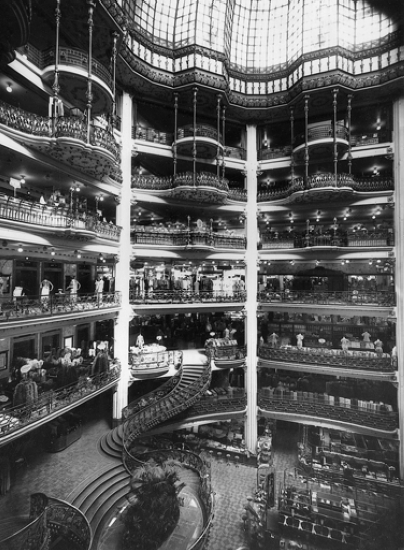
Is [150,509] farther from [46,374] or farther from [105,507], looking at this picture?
[46,374]

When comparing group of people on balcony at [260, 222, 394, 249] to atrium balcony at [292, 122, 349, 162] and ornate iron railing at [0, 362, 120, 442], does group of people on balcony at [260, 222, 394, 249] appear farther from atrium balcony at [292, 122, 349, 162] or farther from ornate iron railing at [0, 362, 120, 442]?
ornate iron railing at [0, 362, 120, 442]

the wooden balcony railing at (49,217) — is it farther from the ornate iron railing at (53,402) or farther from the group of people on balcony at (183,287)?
the ornate iron railing at (53,402)

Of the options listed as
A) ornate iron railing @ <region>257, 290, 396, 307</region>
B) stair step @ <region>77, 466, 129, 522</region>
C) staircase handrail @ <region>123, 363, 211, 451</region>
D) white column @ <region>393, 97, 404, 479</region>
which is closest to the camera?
stair step @ <region>77, 466, 129, 522</region>

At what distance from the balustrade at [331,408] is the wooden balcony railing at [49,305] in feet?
40.1

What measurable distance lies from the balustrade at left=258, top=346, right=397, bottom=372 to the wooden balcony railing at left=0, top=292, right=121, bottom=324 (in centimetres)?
1120

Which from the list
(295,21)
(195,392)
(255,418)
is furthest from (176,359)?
(295,21)

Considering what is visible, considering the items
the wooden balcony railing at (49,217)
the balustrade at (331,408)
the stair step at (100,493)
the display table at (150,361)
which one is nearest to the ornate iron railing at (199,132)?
the wooden balcony railing at (49,217)

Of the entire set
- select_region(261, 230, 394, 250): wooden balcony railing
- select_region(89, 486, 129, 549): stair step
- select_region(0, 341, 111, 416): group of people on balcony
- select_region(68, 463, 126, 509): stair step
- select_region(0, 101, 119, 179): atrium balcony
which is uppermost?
select_region(0, 101, 119, 179): atrium balcony

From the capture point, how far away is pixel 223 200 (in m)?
22.0

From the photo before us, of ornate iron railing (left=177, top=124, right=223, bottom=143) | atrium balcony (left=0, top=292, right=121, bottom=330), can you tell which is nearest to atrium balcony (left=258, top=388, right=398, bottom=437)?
atrium balcony (left=0, top=292, right=121, bottom=330)

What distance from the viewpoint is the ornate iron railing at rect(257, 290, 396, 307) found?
2002 cm

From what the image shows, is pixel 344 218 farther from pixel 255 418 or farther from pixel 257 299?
pixel 255 418

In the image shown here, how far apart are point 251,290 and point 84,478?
14.9m

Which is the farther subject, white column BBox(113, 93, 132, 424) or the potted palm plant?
white column BBox(113, 93, 132, 424)
